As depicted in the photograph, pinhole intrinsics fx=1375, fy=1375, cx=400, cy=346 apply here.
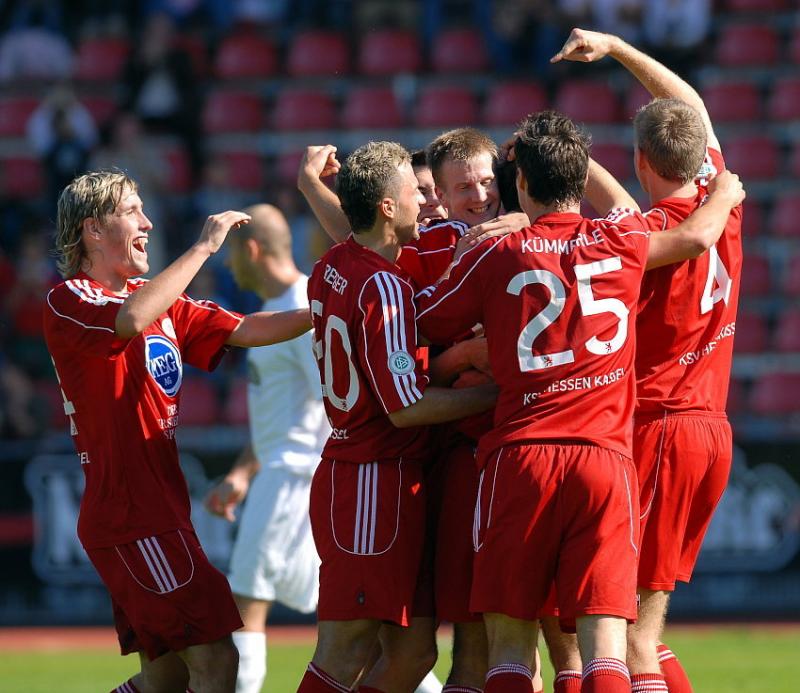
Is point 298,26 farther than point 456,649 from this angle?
Yes


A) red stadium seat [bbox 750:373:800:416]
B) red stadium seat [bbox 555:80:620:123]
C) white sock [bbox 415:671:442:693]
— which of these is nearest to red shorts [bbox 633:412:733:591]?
white sock [bbox 415:671:442:693]

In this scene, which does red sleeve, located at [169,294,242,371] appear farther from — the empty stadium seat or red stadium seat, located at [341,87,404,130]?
red stadium seat, located at [341,87,404,130]

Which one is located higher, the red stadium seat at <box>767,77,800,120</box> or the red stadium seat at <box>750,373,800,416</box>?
the red stadium seat at <box>767,77,800,120</box>

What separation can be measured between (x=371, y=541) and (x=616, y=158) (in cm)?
1070

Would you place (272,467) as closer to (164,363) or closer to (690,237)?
(164,363)

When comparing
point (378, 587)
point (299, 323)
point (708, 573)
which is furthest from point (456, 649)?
point (708, 573)

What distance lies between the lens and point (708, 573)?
1162 centimetres

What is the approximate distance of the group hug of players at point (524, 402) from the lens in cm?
484

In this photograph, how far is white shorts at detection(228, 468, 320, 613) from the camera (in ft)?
23.1

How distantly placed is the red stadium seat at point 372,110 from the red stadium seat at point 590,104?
190 cm

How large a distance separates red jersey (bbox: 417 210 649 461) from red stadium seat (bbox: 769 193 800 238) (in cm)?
1033

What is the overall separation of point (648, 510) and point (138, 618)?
2001 mm

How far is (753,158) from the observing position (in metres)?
15.0

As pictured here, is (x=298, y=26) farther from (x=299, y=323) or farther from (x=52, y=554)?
(x=299, y=323)
